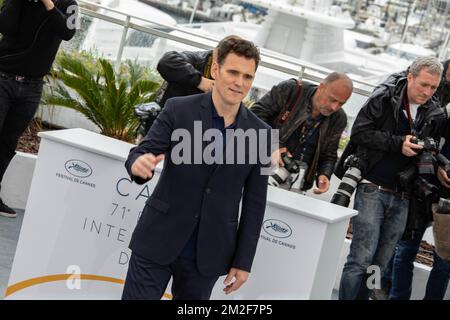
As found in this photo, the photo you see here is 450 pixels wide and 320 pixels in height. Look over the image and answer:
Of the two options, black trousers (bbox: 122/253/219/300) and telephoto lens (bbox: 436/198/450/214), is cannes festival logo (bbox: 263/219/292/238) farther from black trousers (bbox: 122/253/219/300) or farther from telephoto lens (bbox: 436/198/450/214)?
telephoto lens (bbox: 436/198/450/214)

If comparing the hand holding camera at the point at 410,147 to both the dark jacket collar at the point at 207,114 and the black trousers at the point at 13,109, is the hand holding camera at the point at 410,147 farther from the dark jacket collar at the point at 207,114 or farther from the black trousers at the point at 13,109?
the black trousers at the point at 13,109

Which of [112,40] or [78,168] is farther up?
[78,168]

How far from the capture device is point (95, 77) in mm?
9805

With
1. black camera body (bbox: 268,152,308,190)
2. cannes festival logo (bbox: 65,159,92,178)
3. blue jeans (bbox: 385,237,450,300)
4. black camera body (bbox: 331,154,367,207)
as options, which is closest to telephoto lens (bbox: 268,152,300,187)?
black camera body (bbox: 268,152,308,190)

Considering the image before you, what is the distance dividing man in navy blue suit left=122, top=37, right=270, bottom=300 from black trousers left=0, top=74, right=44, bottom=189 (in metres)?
2.81

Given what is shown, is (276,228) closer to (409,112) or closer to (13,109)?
(409,112)

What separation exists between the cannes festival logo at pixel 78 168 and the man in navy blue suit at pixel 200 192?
38.0 inches

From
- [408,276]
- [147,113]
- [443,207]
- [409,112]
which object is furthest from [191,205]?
[408,276]

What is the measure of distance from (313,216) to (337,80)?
4.09ft

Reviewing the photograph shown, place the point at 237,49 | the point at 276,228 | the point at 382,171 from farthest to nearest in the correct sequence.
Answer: the point at 382,171, the point at 276,228, the point at 237,49

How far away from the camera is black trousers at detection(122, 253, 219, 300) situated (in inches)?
179

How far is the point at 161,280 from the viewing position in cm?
460

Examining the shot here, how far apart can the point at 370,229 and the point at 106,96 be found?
3457 mm

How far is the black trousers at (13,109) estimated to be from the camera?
23.2 feet
